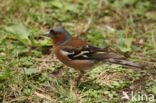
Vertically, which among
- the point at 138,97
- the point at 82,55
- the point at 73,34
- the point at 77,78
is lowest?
the point at 138,97

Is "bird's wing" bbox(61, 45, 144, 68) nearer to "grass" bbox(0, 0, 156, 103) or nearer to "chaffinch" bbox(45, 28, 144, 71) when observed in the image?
"chaffinch" bbox(45, 28, 144, 71)

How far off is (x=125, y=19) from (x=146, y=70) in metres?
2.14

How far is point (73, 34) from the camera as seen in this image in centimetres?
672

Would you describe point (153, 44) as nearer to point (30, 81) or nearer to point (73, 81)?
point (73, 81)

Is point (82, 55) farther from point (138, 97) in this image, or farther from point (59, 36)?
point (138, 97)

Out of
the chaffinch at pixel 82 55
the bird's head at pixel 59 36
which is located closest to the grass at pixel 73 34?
the chaffinch at pixel 82 55

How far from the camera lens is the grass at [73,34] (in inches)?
188

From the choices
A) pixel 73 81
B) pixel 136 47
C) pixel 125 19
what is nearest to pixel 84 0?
pixel 125 19

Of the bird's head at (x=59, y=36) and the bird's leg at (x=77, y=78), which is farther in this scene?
the bird's head at (x=59, y=36)

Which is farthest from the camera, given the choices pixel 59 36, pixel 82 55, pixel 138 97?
→ pixel 59 36

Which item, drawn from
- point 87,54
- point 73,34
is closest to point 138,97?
point 87,54

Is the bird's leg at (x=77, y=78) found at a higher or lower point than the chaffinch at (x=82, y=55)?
lower

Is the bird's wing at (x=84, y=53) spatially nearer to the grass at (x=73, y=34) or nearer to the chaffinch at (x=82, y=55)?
the chaffinch at (x=82, y=55)

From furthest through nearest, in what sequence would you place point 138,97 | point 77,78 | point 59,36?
point 59,36
point 77,78
point 138,97
